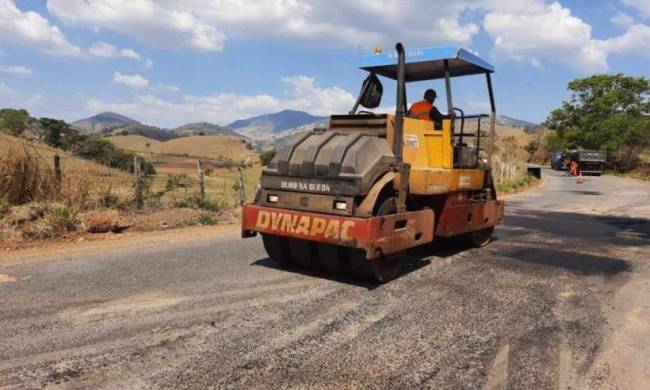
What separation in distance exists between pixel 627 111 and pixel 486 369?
51775 millimetres

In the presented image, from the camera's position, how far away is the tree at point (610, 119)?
142ft

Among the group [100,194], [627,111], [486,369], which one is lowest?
[486,369]

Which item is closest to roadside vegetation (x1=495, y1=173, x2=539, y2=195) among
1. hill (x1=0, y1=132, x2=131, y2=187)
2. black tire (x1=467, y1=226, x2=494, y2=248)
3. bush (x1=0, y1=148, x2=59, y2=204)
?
black tire (x1=467, y1=226, x2=494, y2=248)

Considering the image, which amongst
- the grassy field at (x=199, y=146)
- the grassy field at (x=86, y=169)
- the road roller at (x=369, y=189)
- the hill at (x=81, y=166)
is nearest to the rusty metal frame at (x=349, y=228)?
the road roller at (x=369, y=189)

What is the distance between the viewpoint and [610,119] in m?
45.7

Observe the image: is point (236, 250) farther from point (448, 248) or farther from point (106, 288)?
point (448, 248)

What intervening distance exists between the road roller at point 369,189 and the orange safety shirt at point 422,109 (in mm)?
47

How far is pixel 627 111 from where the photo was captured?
156ft

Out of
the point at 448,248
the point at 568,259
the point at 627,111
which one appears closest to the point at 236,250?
the point at 448,248

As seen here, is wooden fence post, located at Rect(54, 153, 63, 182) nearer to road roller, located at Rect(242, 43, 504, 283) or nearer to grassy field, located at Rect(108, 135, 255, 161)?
road roller, located at Rect(242, 43, 504, 283)

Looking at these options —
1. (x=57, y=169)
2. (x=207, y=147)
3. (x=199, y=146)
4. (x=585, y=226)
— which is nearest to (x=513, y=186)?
(x=585, y=226)

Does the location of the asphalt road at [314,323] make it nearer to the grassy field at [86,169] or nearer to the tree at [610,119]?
the grassy field at [86,169]

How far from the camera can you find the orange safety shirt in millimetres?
6859

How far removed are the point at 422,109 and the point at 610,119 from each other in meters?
45.5
